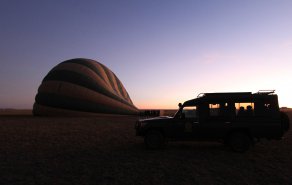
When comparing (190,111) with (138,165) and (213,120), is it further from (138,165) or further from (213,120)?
(138,165)

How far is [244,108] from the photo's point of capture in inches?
476

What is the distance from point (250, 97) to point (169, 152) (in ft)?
14.1

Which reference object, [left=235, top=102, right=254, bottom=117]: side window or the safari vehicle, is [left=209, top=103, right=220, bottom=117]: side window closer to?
the safari vehicle

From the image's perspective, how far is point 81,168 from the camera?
877 centimetres

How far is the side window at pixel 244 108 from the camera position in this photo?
39.2 ft

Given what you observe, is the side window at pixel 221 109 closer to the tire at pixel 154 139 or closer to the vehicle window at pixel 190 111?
the vehicle window at pixel 190 111

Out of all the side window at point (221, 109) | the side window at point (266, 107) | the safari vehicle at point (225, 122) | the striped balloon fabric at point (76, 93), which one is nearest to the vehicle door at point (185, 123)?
the safari vehicle at point (225, 122)

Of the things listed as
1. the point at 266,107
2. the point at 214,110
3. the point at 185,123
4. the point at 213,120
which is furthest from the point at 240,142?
the point at 185,123

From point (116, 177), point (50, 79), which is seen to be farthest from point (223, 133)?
point (50, 79)

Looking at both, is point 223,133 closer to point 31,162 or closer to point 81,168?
point 81,168

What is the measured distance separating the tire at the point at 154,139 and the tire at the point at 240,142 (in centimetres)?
308

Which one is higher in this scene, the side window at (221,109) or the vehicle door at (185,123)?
the side window at (221,109)

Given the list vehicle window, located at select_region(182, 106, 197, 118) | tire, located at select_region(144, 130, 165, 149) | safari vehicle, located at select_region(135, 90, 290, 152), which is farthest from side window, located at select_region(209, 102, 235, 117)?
tire, located at select_region(144, 130, 165, 149)

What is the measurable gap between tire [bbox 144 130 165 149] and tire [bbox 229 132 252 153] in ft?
10.1
